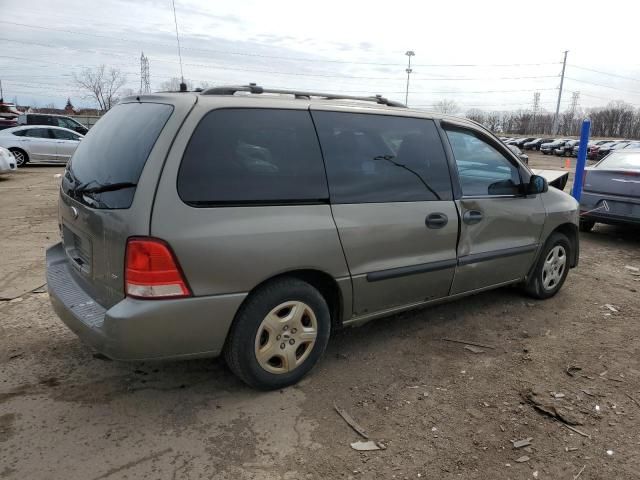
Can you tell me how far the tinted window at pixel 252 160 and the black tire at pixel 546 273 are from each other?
2640mm

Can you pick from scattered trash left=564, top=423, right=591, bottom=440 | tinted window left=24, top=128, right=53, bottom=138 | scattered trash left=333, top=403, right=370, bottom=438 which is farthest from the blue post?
tinted window left=24, top=128, right=53, bottom=138

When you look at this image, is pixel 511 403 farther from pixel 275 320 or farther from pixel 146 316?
pixel 146 316

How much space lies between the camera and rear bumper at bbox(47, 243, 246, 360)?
2.54m

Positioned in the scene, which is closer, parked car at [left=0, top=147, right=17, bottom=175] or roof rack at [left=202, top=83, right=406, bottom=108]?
roof rack at [left=202, top=83, right=406, bottom=108]

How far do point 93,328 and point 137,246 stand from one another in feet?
1.83

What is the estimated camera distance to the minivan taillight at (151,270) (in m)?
2.50

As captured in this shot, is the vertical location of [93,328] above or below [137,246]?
below

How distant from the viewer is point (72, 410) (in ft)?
9.32

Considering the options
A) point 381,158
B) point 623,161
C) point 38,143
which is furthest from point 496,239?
point 38,143

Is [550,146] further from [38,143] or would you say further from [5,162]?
[5,162]

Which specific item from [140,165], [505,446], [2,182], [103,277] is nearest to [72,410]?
[103,277]

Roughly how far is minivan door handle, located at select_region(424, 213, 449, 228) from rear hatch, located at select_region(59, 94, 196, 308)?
177 centimetres

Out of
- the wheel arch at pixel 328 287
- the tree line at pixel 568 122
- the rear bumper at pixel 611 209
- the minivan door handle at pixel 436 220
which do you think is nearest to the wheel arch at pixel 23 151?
the rear bumper at pixel 611 209

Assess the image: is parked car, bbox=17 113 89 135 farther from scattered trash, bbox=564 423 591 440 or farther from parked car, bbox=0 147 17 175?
scattered trash, bbox=564 423 591 440
